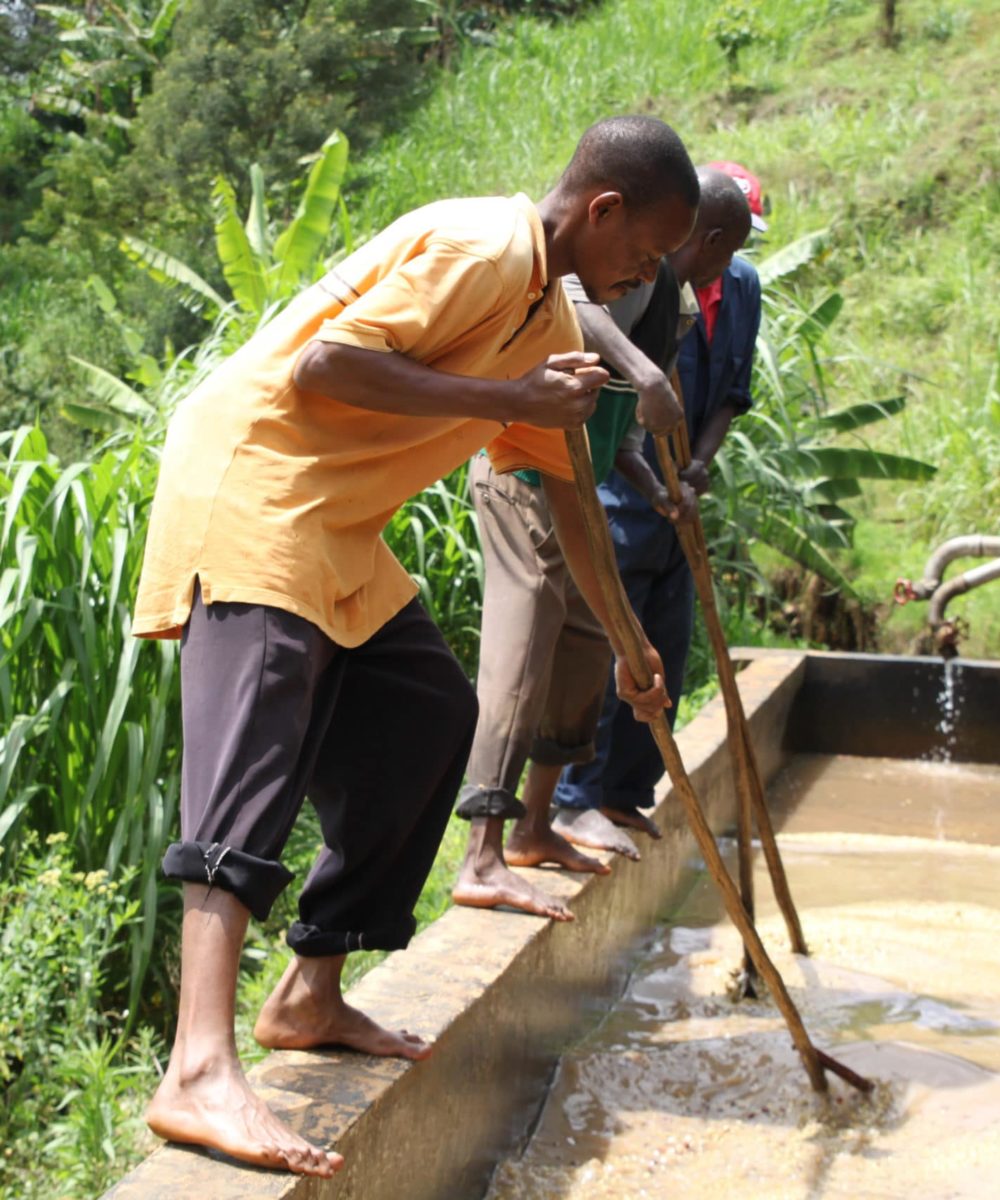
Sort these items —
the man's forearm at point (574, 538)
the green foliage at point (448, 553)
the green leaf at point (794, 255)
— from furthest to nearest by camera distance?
1. the green leaf at point (794, 255)
2. the green foliage at point (448, 553)
3. the man's forearm at point (574, 538)

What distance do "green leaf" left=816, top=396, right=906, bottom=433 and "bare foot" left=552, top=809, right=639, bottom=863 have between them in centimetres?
427

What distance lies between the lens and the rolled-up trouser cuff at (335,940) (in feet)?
8.07

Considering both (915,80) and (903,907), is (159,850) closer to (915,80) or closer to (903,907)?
(903,907)

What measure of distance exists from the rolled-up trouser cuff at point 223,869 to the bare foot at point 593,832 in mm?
1769

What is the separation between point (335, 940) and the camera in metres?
2.46

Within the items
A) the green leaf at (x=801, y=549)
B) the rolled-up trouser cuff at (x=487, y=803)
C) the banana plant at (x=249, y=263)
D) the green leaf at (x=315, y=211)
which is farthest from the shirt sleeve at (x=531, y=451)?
the green leaf at (x=315, y=211)

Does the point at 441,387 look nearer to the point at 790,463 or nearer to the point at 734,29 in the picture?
the point at 790,463

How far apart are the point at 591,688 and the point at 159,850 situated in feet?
3.55

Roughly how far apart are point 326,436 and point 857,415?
615cm

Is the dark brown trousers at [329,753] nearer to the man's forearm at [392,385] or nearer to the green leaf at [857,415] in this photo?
the man's forearm at [392,385]

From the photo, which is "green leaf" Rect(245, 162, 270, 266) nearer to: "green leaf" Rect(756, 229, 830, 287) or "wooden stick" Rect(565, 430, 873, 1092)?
"green leaf" Rect(756, 229, 830, 287)

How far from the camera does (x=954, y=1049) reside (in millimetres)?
3506

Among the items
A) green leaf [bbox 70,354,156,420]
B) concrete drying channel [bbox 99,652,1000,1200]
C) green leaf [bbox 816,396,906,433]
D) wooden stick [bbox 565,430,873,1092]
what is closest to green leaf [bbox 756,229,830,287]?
green leaf [bbox 816,396,906,433]

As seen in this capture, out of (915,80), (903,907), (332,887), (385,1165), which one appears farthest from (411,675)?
(915,80)
